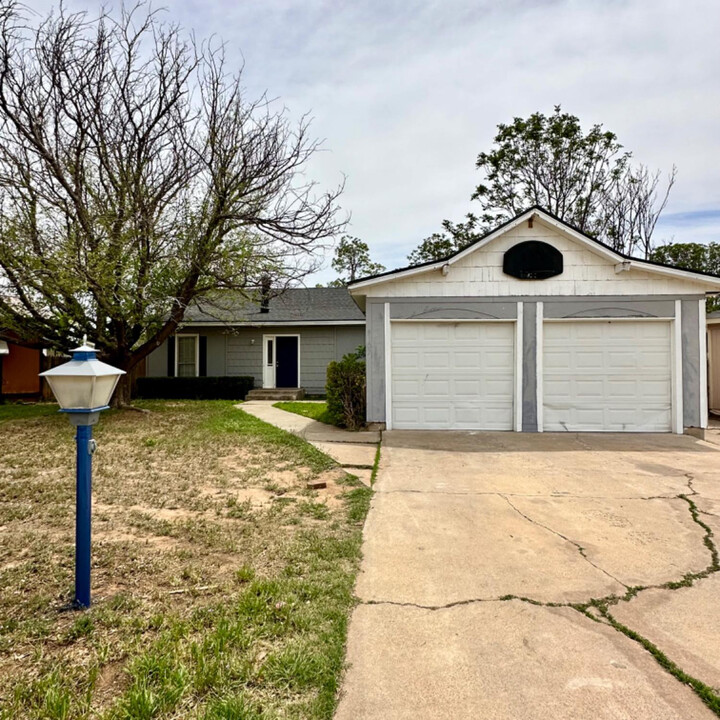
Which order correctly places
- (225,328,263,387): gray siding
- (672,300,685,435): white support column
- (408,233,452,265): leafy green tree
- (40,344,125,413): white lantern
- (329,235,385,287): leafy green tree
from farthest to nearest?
1. (329,235,385,287): leafy green tree
2. (408,233,452,265): leafy green tree
3. (225,328,263,387): gray siding
4. (672,300,685,435): white support column
5. (40,344,125,413): white lantern

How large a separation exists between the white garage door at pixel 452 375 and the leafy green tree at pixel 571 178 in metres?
13.1

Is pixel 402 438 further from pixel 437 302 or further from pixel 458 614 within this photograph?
pixel 458 614

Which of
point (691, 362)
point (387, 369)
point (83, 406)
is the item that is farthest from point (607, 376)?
point (83, 406)

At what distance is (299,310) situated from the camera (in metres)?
16.1

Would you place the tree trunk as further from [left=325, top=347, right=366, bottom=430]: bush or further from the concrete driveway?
the concrete driveway

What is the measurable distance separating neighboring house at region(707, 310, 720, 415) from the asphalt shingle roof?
9.87 meters

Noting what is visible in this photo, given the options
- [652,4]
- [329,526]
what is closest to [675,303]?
[652,4]

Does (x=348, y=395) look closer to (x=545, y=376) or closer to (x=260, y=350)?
(x=545, y=376)

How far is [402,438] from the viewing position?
7898 millimetres

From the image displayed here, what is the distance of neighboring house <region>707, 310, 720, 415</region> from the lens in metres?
11.7

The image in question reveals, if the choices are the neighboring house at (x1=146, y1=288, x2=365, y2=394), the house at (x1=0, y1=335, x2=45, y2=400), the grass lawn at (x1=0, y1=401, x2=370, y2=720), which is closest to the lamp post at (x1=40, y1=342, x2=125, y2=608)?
the grass lawn at (x1=0, y1=401, x2=370, y2=720)

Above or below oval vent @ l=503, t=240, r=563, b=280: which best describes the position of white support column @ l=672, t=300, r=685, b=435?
below

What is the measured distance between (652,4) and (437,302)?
19.4ft

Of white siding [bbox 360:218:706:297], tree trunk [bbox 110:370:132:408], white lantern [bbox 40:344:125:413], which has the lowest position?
tree trunk [bbox 110:370:132:408]
